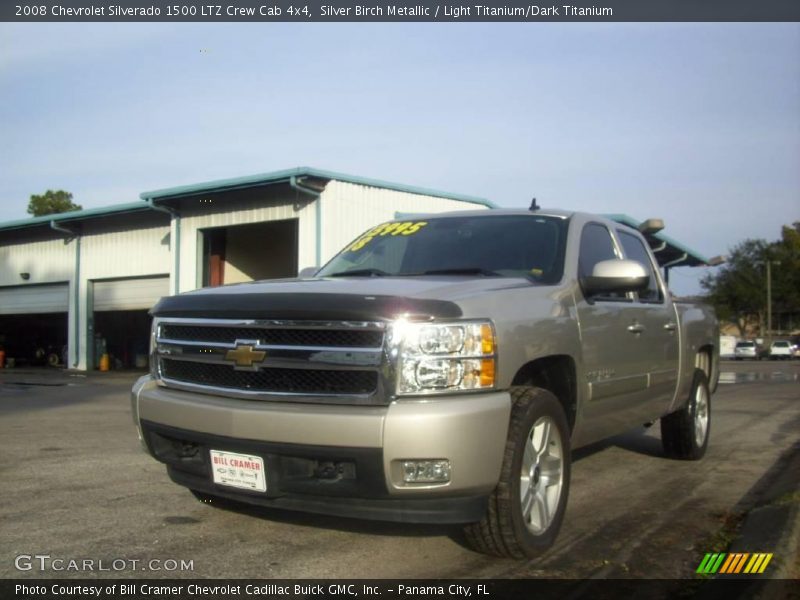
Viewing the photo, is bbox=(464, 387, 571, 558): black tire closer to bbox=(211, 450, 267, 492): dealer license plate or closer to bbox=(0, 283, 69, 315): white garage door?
bbox=(211, 450, 267, 492): dealer license plate

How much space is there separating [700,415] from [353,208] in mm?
13451

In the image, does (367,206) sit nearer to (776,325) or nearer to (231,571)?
(231,571)

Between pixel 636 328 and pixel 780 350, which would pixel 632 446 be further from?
pixel 780 350

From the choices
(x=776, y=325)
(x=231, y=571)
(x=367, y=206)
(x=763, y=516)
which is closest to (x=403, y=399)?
(x=231, y=571)

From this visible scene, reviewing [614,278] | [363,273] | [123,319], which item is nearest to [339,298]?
[363,273]

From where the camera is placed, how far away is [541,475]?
3.90 meters

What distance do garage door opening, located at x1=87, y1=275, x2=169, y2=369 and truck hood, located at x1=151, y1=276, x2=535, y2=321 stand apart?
17.2m

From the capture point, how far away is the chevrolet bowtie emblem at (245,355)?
3.61 meters

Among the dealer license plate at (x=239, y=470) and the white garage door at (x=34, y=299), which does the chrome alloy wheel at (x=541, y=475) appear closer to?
the dealer license plate at (x=239, y=470)

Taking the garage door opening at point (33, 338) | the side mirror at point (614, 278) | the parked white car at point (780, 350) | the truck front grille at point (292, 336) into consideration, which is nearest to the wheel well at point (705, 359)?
the side mirror at point (614, 278)

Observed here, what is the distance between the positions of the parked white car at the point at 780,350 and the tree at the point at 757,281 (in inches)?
510

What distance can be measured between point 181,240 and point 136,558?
754 inches

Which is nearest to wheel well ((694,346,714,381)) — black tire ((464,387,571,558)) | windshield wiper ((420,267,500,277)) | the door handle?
the door handle

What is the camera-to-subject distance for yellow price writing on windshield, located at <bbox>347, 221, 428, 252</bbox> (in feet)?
17.7
